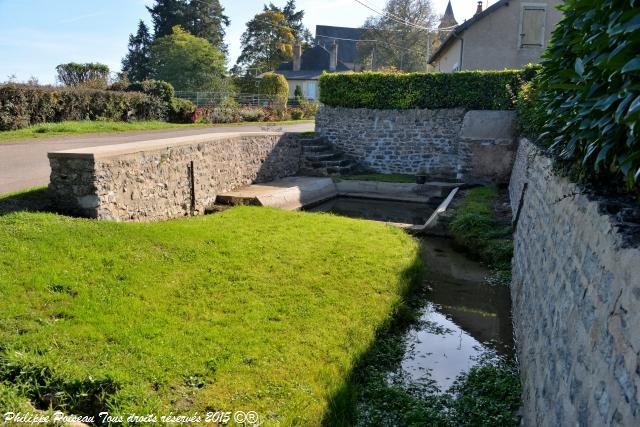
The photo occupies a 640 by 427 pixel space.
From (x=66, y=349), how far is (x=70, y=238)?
2500 millimetres

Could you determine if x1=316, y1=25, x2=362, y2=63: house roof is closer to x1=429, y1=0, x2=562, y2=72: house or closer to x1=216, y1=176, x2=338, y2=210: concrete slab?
x1=429, y1=0, x2=562, y2=72: house

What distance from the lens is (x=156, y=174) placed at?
894cm

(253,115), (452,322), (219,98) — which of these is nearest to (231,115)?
(253,115)

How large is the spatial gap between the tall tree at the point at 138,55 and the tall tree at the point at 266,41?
31.2ft

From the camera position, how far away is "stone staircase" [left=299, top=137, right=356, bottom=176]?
15820 mm

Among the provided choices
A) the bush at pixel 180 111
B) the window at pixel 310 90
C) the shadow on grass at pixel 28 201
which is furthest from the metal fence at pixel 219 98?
the shadow on grass at pixel 28 201

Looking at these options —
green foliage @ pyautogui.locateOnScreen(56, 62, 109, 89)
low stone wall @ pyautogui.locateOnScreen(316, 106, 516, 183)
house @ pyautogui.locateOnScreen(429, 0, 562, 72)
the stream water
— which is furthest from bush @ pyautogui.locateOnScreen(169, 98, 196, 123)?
the stream water

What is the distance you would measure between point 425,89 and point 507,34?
6.02m

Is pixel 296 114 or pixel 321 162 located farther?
pixel 296 114

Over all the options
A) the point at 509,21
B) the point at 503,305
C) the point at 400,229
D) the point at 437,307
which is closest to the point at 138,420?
the point at 437,307

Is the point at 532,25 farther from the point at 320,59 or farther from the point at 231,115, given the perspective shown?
the point at 320,59

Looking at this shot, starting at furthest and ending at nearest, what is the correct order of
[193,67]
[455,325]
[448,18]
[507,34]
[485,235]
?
[448,18]
[193,67]
[507,34]
[485,235]
[455,325]

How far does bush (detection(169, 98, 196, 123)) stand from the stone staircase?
1011 centimetres

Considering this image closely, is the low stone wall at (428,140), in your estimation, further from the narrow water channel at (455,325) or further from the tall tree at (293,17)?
the tall tree at (293,17)
